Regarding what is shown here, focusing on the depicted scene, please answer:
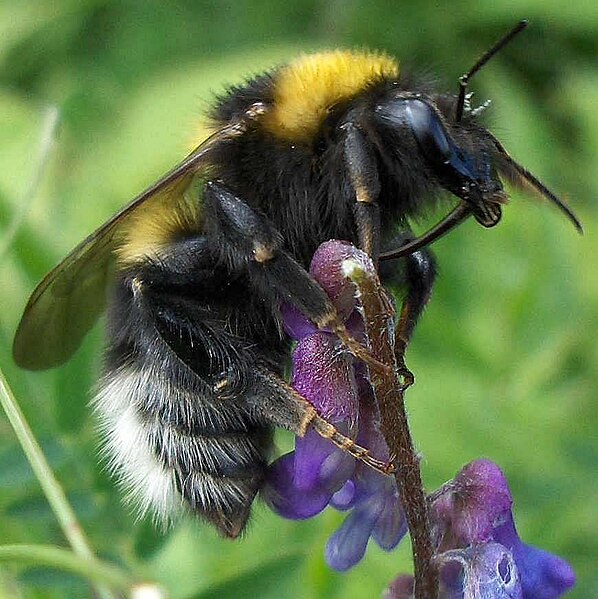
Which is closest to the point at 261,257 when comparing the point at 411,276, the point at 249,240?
the point at 249,240

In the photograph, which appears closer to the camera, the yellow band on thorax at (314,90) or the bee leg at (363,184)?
the bee leg at (363,184)

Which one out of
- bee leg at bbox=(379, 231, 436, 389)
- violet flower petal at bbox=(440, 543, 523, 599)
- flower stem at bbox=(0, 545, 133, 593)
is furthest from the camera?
bee leg at bbox=(379, 231, 436, 389)

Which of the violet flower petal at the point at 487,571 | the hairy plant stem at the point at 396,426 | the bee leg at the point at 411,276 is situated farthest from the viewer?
the bee leg at the point at 411,276

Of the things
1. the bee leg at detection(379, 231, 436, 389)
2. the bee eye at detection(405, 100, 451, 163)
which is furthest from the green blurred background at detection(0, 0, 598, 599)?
the bee eye at detection(405, 100, 451, 163)

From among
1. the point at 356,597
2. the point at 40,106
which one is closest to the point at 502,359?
the point at 356,597

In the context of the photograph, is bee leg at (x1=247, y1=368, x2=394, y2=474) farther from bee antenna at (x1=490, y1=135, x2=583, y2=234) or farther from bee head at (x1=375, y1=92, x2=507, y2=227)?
bee antenna at (x1=490, y1=135, x2=583, y2=234)

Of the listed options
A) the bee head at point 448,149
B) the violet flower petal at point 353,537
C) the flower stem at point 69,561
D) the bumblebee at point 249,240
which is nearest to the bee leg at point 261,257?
the bumblebee at point 249,240

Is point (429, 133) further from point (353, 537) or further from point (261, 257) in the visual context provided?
point (353, 537)

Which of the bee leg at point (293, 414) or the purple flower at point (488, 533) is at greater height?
the bee leg at point (293, 414)

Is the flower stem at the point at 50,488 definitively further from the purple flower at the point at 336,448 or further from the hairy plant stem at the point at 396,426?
the hairy plant stem at the point at 396,426
